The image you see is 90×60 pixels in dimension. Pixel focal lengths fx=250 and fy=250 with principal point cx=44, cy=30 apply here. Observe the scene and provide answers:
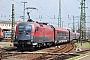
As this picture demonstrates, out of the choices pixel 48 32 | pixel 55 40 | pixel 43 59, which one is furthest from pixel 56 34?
pixel 43 59

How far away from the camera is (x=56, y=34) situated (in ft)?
129

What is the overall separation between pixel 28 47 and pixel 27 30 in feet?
5.84

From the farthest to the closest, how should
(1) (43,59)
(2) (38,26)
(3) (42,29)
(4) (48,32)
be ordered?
(4) (48,32) < (3) (42,29) < (2) (38,26) < (1) (43,59)

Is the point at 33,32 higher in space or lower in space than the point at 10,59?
higher

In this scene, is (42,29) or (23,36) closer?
(23,36)

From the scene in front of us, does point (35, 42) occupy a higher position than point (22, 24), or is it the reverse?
point (22, 24)

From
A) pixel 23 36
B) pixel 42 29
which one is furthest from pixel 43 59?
pixel 42 29

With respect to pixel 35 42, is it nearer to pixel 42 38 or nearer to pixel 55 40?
pixel 42 38

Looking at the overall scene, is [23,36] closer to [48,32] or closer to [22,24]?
[22,24]

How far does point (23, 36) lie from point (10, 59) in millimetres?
7875

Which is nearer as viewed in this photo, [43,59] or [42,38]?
[43,59]

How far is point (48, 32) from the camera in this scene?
110ft

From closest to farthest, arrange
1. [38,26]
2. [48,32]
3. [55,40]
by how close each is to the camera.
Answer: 1. [38,26]
2. [48,32]
3. [55,40]

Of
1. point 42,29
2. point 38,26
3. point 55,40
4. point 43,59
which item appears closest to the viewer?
point 43,59
